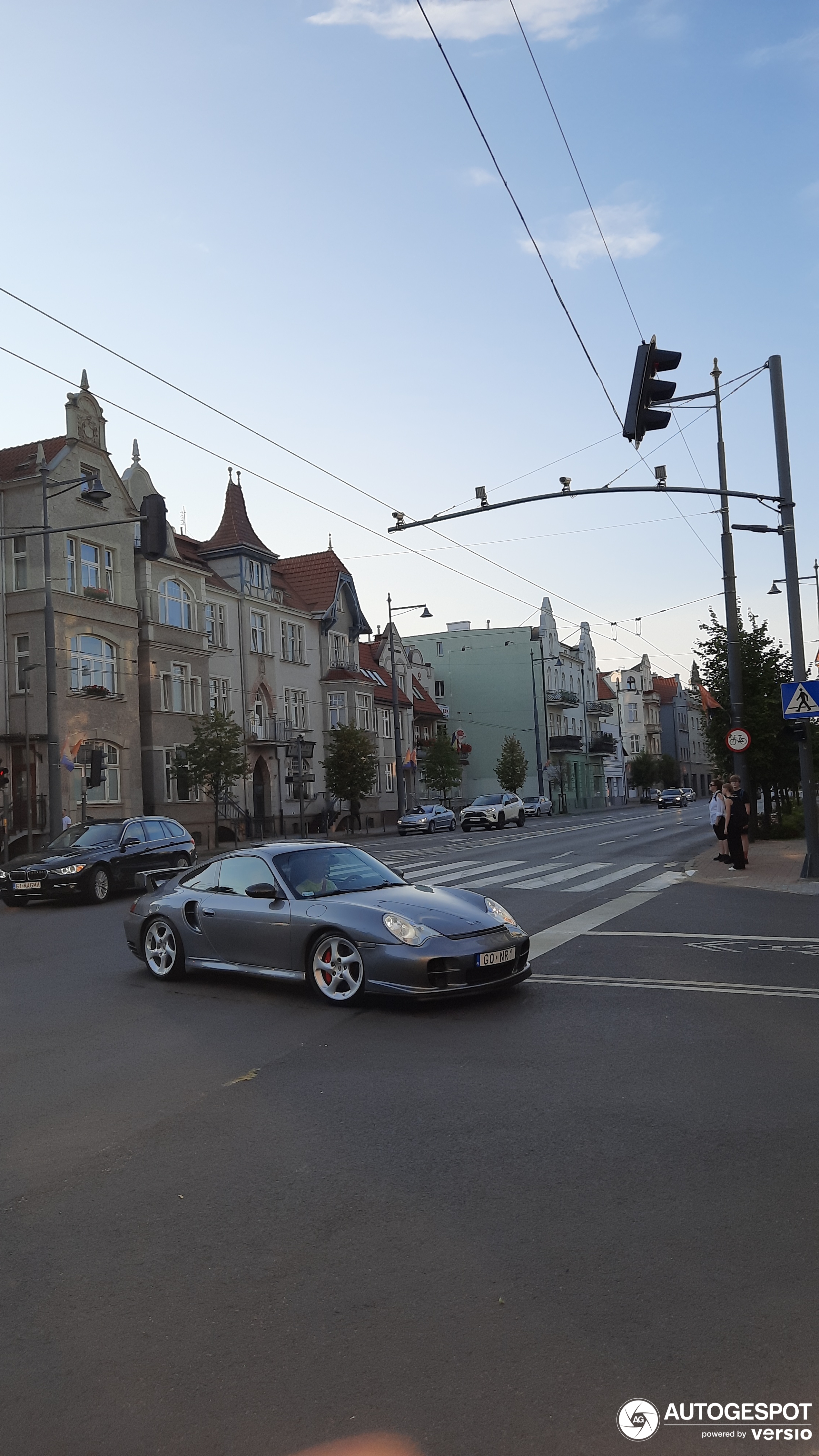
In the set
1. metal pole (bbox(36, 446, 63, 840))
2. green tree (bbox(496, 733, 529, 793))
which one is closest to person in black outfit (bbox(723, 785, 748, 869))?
metal pole (bbox(36, 446, 63, 840))

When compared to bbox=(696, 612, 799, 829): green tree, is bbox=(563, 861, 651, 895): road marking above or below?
below

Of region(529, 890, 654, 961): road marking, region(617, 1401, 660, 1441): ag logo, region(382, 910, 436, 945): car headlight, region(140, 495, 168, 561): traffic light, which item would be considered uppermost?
region(140, 495, 168, 561): traffic light

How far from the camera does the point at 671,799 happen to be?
281 feet

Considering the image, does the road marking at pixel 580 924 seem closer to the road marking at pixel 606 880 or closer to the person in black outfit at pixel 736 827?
the road marking at pixel 606 880

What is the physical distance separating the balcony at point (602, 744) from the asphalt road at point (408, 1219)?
94.5 m

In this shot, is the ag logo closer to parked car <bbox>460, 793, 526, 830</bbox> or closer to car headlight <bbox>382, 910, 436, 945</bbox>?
car headlight <bbox>382, 910, 436, 945</bbox>

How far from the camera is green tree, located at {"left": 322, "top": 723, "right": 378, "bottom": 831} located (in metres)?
54.3

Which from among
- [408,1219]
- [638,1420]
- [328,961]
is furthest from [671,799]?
[638,1420]

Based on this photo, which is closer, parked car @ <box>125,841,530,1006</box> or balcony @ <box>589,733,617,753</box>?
parked car @ <box>125,841,530,1006</box>

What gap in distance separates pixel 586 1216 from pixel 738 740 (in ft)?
63.5

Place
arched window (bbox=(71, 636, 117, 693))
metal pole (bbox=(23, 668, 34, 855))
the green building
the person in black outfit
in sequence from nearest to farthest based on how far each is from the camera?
the person in black outfit, metal pole (bbox=(23, 668, 34, 855)), arched window (bbox=(71, 636, 117, 693)), the green building

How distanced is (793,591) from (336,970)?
13260 mm

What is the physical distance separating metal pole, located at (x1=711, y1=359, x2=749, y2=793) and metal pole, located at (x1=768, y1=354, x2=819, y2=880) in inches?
140

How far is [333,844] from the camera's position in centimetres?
1056
